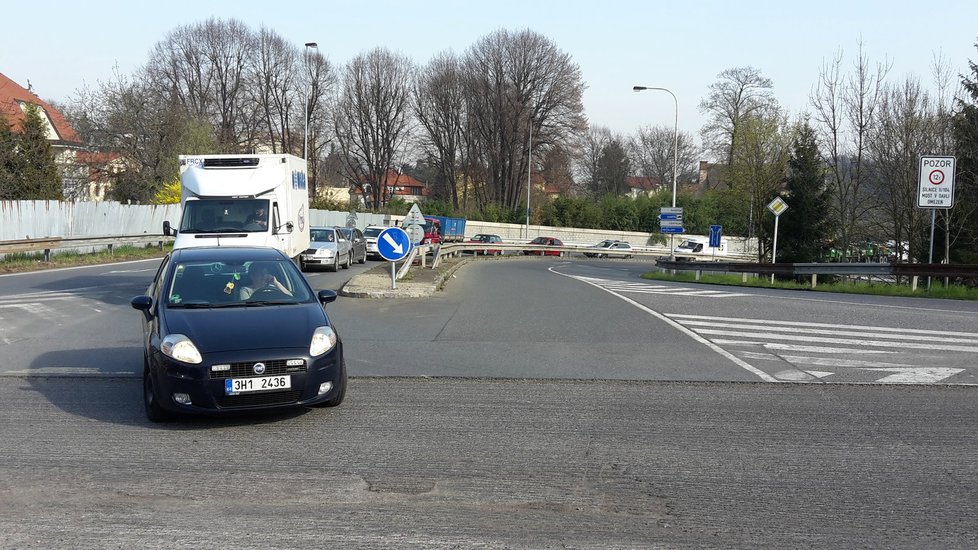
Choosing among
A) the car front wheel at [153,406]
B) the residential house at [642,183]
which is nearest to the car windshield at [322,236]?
the car front wheel at [153,406]

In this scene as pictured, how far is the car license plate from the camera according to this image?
7.12 metres

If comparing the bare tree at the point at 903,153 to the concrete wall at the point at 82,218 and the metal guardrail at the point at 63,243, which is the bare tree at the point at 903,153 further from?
the metal guardrail at the point at 63,243

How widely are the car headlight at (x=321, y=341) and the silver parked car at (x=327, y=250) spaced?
20.6m

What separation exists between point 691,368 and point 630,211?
73.0 m

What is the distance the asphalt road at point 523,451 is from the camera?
5.00m

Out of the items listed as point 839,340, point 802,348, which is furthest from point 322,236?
point 802,348

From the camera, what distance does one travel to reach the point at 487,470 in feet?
20.3

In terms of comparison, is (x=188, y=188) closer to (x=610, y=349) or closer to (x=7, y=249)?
(x=610, y=349)

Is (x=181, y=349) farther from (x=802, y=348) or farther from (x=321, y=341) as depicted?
(x=802, y=348)

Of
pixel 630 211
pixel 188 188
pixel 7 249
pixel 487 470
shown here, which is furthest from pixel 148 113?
pixel 487 470

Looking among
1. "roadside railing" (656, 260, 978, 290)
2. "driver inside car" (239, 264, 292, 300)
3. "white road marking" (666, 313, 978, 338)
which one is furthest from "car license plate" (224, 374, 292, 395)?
"roadside railing" (656, 260, 978, 290)

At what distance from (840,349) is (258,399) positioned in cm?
848

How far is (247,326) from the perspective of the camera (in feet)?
25.1

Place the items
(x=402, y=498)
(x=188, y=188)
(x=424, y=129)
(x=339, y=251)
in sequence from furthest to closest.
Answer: (x=424, y=129) → (x=339, y=251) → (x=188, y=188) → (x=402, y=498)
